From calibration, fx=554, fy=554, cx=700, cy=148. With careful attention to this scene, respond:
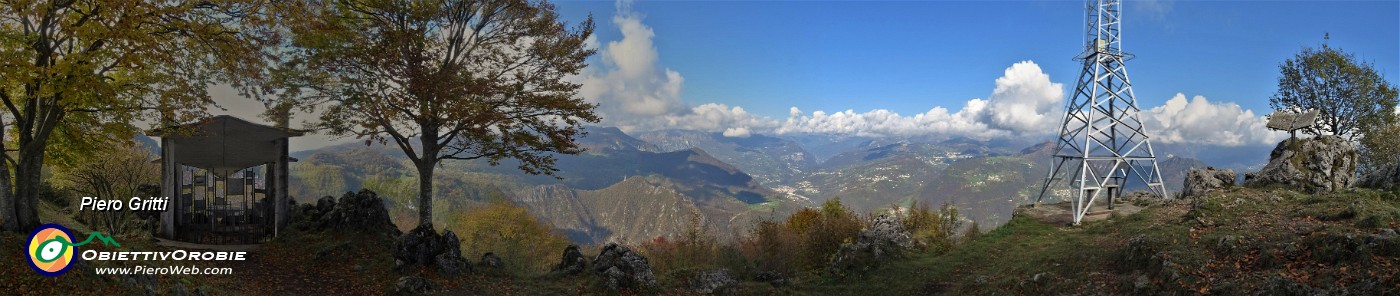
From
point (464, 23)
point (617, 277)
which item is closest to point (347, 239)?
point (464, 23)

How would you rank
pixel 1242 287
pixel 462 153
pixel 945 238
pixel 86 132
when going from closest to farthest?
1. pixel 1242 287
2. pixel 86 132
3. pixel 462 153
4. pixel 945 238

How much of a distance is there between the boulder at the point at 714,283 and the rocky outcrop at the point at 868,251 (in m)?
3.94

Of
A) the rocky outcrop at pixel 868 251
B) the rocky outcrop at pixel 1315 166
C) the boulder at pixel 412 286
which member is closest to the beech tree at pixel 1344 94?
the rocky outcrop at pixel 1315 166

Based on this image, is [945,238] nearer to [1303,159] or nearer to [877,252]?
[877,252]

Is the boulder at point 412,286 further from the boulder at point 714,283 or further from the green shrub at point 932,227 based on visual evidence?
the green shrub at point 932,227

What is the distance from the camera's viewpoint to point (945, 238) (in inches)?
878

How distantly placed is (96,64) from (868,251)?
2082 centimetres

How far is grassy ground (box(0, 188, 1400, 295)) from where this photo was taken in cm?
1005

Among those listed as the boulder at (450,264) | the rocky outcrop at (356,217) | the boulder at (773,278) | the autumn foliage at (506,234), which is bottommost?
the autumn foliage at (506,234)

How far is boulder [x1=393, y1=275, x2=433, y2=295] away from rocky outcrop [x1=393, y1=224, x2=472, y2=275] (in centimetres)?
132

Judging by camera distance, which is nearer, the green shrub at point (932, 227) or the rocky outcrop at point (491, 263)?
the rocky outcrop at point (491, 263)

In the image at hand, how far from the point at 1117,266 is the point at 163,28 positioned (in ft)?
73.2

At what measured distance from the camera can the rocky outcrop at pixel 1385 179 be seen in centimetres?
1847

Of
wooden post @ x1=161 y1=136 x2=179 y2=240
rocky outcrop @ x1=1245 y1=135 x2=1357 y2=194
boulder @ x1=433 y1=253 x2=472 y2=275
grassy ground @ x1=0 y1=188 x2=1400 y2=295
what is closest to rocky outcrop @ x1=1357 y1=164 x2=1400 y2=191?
rocky outcrop @ x1=1245 y1=135 x2=1357 y2=194
